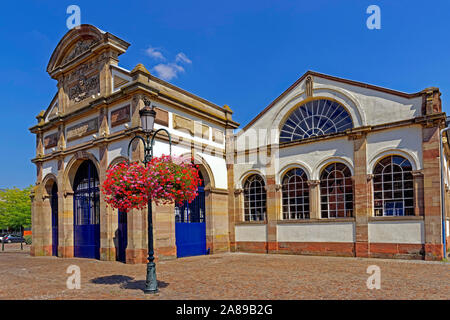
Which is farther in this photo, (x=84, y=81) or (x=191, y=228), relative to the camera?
(x=84, y=81)

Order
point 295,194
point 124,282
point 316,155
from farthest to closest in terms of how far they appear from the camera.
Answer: point 295,194
point 316,155
point 124,282

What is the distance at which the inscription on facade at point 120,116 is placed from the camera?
14562 mm

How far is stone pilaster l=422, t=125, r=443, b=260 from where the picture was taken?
41.7 ft

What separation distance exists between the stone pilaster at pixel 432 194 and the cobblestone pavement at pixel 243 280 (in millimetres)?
757

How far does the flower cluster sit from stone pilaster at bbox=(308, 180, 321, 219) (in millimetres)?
8635

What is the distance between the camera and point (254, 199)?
1784 centimetres

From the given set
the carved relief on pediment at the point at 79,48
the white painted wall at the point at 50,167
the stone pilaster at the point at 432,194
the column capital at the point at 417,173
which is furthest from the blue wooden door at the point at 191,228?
the stone pilaster at the point at 432,194

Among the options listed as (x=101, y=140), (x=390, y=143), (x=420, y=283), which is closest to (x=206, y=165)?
(x=101, y=140)

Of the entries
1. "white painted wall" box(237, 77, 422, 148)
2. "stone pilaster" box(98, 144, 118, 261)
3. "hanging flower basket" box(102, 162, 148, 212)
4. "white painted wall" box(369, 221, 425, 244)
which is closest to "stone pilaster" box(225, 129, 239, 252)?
"white painted wall" box(237, 77, 422, 148)

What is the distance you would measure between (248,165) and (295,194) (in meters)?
2.92

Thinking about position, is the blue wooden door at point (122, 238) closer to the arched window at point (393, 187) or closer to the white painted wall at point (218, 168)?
the white painted wall at point (218, 168)

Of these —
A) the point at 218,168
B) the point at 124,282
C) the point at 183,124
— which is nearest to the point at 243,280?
the point at 124,282

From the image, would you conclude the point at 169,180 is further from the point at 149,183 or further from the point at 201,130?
the point at 201,130
